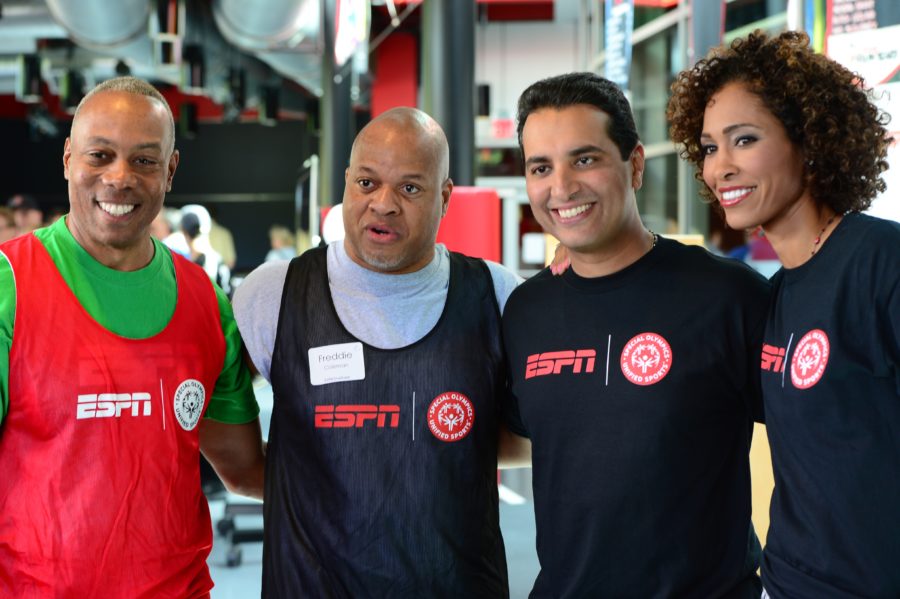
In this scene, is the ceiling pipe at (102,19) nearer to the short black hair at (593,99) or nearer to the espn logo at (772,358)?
the short black hair at (593,99)

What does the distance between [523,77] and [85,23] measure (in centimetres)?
749

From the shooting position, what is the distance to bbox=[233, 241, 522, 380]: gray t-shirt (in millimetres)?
→ 2164

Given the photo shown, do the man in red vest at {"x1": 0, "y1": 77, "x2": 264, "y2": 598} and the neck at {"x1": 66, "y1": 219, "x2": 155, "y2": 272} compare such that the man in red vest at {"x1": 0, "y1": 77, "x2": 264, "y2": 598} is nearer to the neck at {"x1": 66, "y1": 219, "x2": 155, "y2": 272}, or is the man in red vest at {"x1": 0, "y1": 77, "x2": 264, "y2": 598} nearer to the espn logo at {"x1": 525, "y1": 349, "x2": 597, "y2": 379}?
the neck at {"x1": 66, "y1": 219, "x2": 155, "y2": 272}

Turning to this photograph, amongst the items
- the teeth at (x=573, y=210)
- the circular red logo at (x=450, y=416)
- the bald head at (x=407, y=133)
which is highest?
the bald head at (x=407, y=133)

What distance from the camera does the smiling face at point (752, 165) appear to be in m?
1.75

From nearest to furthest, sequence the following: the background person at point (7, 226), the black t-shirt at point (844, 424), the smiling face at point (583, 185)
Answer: the black t-shirt at point (844, 424) → the smiling face at point (583, 185) → the background person at point (7, 226)

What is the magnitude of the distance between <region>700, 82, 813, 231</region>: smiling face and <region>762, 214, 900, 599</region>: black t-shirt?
136 mm

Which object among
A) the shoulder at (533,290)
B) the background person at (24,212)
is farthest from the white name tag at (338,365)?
the background person at (24,212)

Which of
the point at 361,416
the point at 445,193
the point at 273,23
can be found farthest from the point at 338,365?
the point at 273,23

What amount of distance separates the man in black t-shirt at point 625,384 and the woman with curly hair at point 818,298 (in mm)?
133

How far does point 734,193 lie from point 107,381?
123cm

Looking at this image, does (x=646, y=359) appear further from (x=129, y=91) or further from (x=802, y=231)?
(x=129, y=91)

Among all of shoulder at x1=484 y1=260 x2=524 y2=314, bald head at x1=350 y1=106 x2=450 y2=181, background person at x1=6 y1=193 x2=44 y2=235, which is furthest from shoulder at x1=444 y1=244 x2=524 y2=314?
background person at x1=6 y1=193 x2=44 y2=235

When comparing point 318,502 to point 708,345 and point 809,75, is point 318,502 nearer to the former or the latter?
point 708,345
